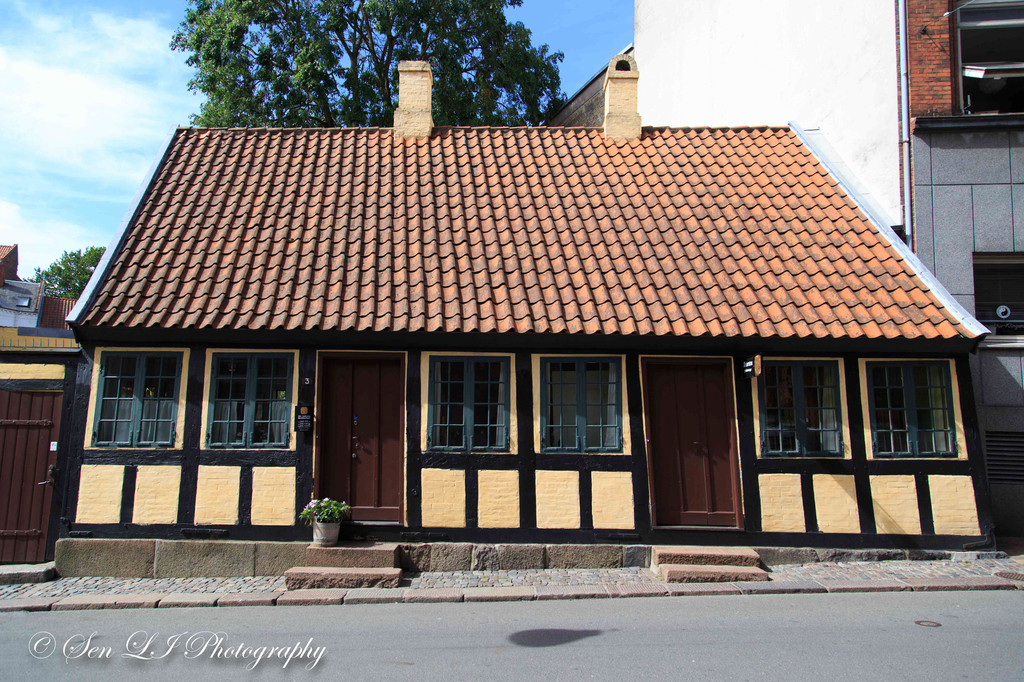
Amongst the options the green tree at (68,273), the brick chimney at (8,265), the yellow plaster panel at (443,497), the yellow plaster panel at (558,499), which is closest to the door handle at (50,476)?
the yellow plaster panel at (443,497)

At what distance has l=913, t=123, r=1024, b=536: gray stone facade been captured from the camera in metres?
8.95

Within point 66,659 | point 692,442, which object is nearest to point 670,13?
point 692,442

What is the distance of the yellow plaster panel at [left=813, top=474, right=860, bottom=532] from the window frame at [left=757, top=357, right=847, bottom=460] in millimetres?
281

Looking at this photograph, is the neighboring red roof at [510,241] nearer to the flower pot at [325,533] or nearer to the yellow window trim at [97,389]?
the yellow window trim at [97,389]

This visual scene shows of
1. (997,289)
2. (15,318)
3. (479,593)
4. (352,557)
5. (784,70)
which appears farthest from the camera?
(15,318)

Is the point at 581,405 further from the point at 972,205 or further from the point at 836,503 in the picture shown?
the point at 972,205

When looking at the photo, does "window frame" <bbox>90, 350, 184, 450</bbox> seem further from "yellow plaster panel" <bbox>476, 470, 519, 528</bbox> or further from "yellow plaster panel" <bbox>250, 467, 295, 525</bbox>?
"yellow plaster panel" <bbox>476, 470, 519, 528</bbox>

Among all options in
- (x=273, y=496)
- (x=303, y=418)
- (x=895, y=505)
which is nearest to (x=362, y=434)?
(x=303, y=418)

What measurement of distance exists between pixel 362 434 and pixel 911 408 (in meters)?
6.82

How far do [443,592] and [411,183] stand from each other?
6.08 metres

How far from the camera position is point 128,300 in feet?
26.2

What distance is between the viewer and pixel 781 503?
316 inches

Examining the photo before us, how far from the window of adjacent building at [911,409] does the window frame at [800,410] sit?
1.24ft

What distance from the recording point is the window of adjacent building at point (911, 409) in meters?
8.12
